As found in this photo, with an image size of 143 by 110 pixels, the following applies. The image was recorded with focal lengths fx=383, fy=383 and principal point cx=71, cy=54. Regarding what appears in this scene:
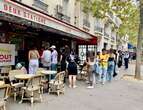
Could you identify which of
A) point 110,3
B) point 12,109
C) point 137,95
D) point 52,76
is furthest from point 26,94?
point 110,3

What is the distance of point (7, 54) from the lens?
15734mm

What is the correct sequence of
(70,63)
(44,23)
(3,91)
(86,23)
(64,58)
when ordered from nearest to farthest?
(3,91) < (44,23) < (70,63) < (64,58) < (86,23)

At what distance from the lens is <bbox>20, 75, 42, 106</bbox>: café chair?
12172mm

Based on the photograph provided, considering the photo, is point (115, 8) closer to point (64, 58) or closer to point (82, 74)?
point (82, 74)

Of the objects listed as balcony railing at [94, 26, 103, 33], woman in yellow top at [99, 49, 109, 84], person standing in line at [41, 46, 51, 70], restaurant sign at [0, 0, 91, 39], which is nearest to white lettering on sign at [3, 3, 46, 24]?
restaurant sign at [0, 0, 91, 39]

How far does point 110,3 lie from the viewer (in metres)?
26.4

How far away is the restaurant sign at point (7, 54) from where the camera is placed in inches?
601

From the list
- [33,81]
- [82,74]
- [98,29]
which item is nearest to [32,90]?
[33,81]

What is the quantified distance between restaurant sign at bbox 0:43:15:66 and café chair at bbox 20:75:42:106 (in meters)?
3.14

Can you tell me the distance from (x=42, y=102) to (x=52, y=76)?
4242 mm

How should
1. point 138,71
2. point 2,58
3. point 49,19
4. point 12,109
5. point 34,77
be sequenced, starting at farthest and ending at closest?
point 138,71, point 2,58, point 49,19, point 34,77, point 12,109

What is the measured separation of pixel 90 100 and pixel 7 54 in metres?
4.25

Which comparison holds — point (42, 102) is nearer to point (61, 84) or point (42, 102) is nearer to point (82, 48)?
point (61, 84)

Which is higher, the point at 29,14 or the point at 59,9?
the point at 59,9
